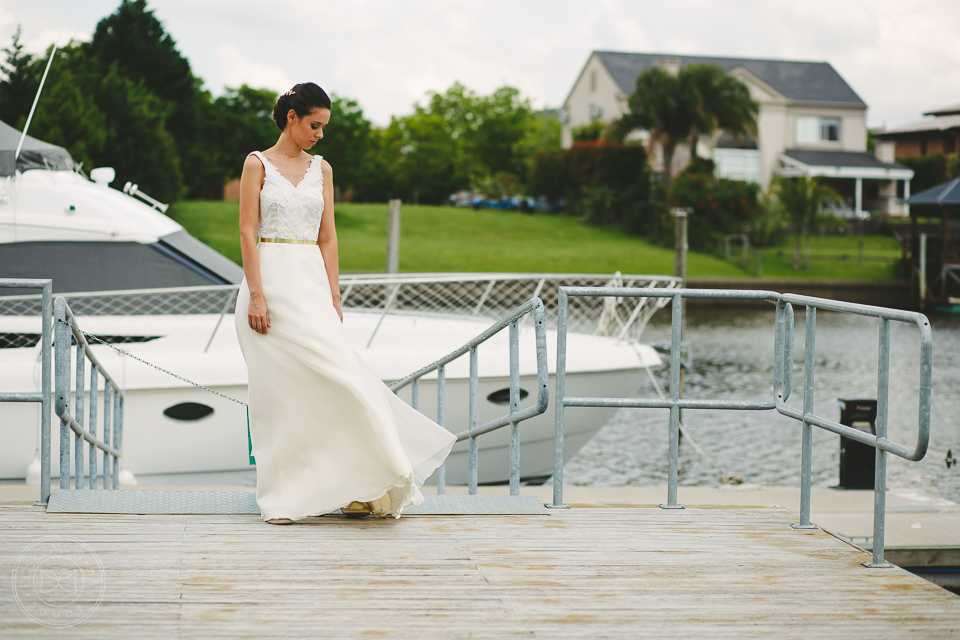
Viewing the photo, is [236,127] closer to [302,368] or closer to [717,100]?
[717,100]

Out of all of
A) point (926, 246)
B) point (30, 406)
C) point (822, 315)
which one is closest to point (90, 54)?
point (822, 315)

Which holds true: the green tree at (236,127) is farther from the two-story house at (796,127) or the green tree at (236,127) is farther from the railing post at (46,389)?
the railing post at (46,389)

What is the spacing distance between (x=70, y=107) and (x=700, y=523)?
27419 millimetres

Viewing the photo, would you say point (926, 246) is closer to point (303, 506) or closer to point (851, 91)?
point (851, 91)

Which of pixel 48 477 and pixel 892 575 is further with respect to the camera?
pixel 48 477

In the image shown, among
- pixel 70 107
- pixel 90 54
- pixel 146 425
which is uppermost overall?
pixel 90 54

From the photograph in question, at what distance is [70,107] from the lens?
89.1ft

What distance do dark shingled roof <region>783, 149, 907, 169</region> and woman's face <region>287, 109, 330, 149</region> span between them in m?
47.3

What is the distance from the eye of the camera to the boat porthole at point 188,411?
23.1 ft

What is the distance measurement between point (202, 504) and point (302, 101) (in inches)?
68.9

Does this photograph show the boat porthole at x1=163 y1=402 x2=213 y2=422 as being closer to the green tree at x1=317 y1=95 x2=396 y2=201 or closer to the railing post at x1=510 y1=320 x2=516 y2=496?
the railing post at x1=510 y1=320 x2=516 y2=496

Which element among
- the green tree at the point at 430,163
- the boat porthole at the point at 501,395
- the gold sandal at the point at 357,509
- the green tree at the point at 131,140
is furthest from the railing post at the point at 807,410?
the green tree at the point at 430,163

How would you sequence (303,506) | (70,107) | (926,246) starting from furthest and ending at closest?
(926,246), (70,107), (303,506)

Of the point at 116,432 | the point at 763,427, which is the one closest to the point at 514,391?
the point at 116,432
